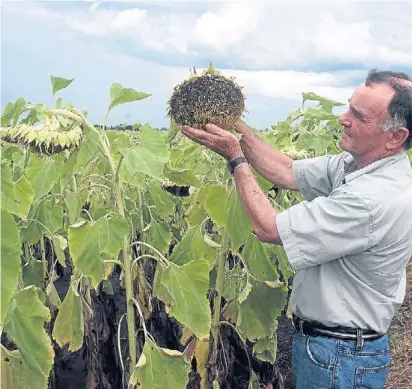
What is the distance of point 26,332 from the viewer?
2.14 metres

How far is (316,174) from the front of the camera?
2.82 metres

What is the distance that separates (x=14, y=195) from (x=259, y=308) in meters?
1.52

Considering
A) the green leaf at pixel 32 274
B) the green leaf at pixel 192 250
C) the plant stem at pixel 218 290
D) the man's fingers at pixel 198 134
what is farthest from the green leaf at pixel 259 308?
the green leaf at pixel 32 274

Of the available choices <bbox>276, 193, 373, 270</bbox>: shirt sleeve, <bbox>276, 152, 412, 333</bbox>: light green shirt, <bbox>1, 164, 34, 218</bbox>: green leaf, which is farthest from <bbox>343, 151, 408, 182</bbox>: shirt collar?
<bbox>1, 164, 34, 218</bbox>: green leaf

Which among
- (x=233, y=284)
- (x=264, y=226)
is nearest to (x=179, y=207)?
(x=233, y=284)

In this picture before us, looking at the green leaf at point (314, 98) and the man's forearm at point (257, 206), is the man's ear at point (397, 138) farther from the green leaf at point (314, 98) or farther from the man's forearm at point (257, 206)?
the green leaf at point (314, 98)

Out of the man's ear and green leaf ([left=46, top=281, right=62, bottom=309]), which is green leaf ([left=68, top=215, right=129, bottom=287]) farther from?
the man's ear

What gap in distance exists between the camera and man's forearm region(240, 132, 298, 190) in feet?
9.34

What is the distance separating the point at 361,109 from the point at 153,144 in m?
0.80

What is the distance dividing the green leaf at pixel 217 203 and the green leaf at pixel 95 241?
48 cm

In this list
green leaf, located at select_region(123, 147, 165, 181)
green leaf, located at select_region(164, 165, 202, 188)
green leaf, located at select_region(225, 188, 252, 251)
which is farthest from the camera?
green leaf, located at select_region(164, 165, 202, 188)

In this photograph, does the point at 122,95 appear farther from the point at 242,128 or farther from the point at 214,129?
the point at 242,128

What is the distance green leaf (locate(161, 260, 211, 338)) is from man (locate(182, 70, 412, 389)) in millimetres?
295

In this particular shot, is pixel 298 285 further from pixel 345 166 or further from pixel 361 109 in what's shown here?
pixel 361 109
